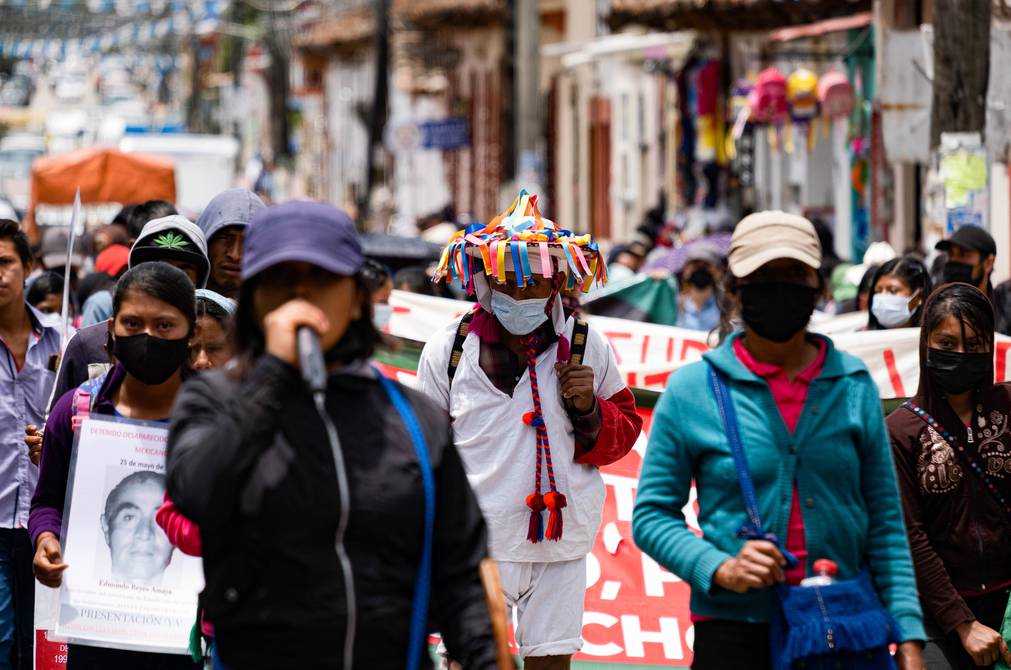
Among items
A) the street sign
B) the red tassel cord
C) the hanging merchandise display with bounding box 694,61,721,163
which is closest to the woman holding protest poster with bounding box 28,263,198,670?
the red tassel cord

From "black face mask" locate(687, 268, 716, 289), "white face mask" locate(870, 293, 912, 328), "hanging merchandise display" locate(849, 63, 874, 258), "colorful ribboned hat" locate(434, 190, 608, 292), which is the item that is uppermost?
"hanging merchandise display" locate(849, 63, 874, 258)

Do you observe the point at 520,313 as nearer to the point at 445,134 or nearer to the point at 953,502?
the point at 953,502

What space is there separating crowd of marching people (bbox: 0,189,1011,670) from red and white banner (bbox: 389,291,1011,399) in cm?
218

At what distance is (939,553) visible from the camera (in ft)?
19.8

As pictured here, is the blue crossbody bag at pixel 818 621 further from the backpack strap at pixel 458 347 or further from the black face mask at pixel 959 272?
the black face mask at pixel 959 272

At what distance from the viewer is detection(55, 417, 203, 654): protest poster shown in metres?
5.16

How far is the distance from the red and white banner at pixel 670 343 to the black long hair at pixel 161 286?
10.6 ft

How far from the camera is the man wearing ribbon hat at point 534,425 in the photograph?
6.32m

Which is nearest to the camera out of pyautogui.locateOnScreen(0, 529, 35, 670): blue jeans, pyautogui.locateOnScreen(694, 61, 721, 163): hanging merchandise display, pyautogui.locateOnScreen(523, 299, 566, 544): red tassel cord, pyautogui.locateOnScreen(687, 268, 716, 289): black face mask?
pyautogui.locateOnScreen(523, 299, 566, 544): red tassel cord

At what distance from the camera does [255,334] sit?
3.91m

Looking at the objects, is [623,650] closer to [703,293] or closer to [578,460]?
[578,460]

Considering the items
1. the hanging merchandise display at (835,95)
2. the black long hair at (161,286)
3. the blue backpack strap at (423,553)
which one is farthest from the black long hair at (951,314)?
the hanging merchandise display at (835,95)

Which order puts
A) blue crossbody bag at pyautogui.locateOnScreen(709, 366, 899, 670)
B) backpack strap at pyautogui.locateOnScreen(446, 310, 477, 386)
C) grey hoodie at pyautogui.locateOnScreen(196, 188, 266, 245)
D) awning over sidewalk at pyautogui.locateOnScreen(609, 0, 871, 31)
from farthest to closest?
awning over sidewalk at pyautogui.locateOnScreen(609, 0, 871, 31)
grey hoodie at pyautogui.locateOnScreen(196, 188, 266, 245)
backpack strap at pyautogui.locateOnScreen(446, 310, 477, 386)
blue crossbody bag at pyautogui.locateOnScreen(709, 366, 899, 670)

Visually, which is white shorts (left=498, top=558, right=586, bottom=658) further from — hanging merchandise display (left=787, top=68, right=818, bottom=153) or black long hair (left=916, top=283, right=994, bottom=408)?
hanging merchandise display (left=787, top=68, right=818, bottom=153)
